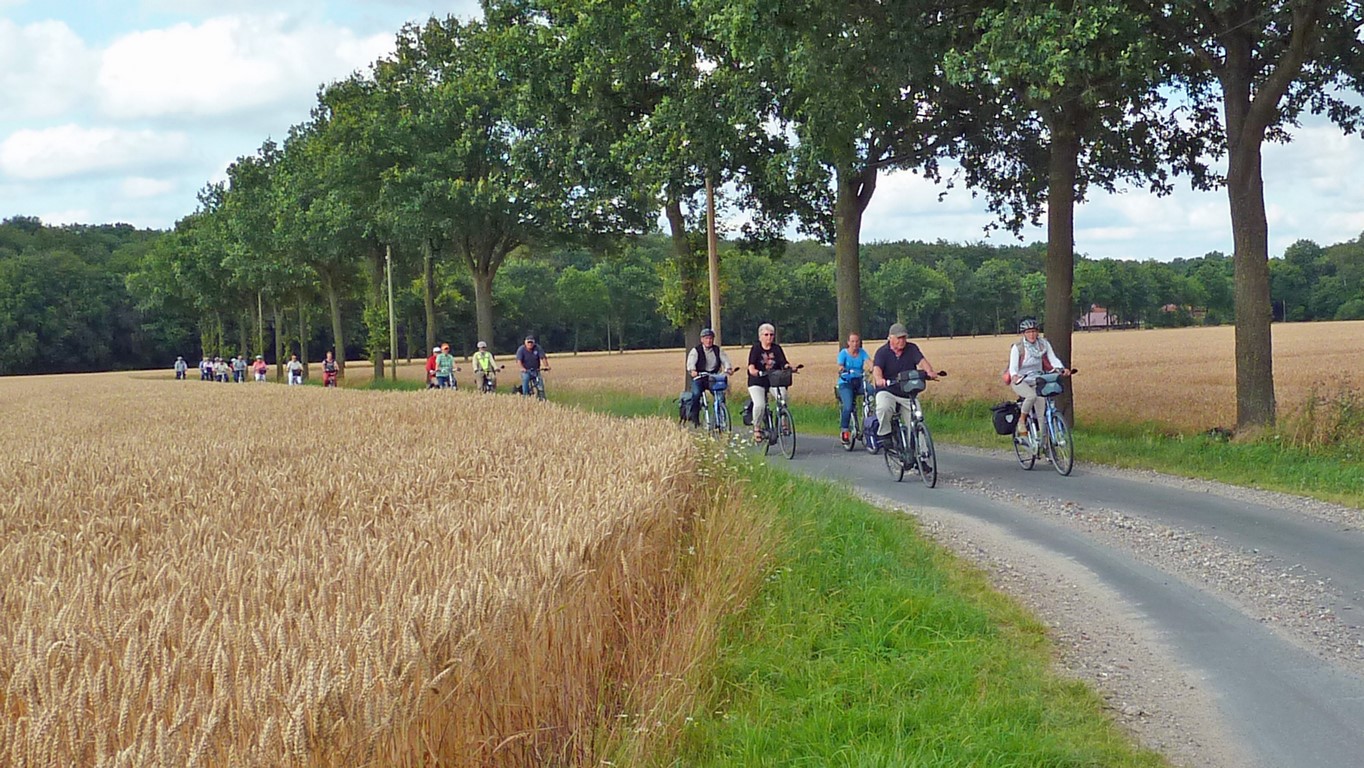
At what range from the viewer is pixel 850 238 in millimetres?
24016

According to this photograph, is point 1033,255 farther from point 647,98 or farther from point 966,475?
point 966,475

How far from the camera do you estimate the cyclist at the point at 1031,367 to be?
579 inches

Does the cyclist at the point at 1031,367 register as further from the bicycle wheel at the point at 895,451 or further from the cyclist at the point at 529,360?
the cyclist at the point at 529,360

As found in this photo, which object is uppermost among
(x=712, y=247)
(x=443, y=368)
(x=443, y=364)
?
(x=712, y=247)

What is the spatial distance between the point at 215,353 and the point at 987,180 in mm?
79890

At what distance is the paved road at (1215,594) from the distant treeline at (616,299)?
2665 inches

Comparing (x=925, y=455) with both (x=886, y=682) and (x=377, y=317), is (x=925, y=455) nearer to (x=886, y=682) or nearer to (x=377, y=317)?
(x=886, y=682)

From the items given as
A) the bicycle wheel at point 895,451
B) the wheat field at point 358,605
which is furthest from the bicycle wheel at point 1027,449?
the wheat field at point 358,605

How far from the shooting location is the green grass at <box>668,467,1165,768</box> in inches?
179

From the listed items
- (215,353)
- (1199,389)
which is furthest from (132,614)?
(215,353)

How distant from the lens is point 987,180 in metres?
22.7

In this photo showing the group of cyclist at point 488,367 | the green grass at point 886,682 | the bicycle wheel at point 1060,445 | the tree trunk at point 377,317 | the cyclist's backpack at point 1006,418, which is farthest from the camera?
the tree trunk at point 377,317

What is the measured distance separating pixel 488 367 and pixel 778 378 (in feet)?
48.0

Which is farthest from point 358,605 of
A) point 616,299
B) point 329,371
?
point 616,299
